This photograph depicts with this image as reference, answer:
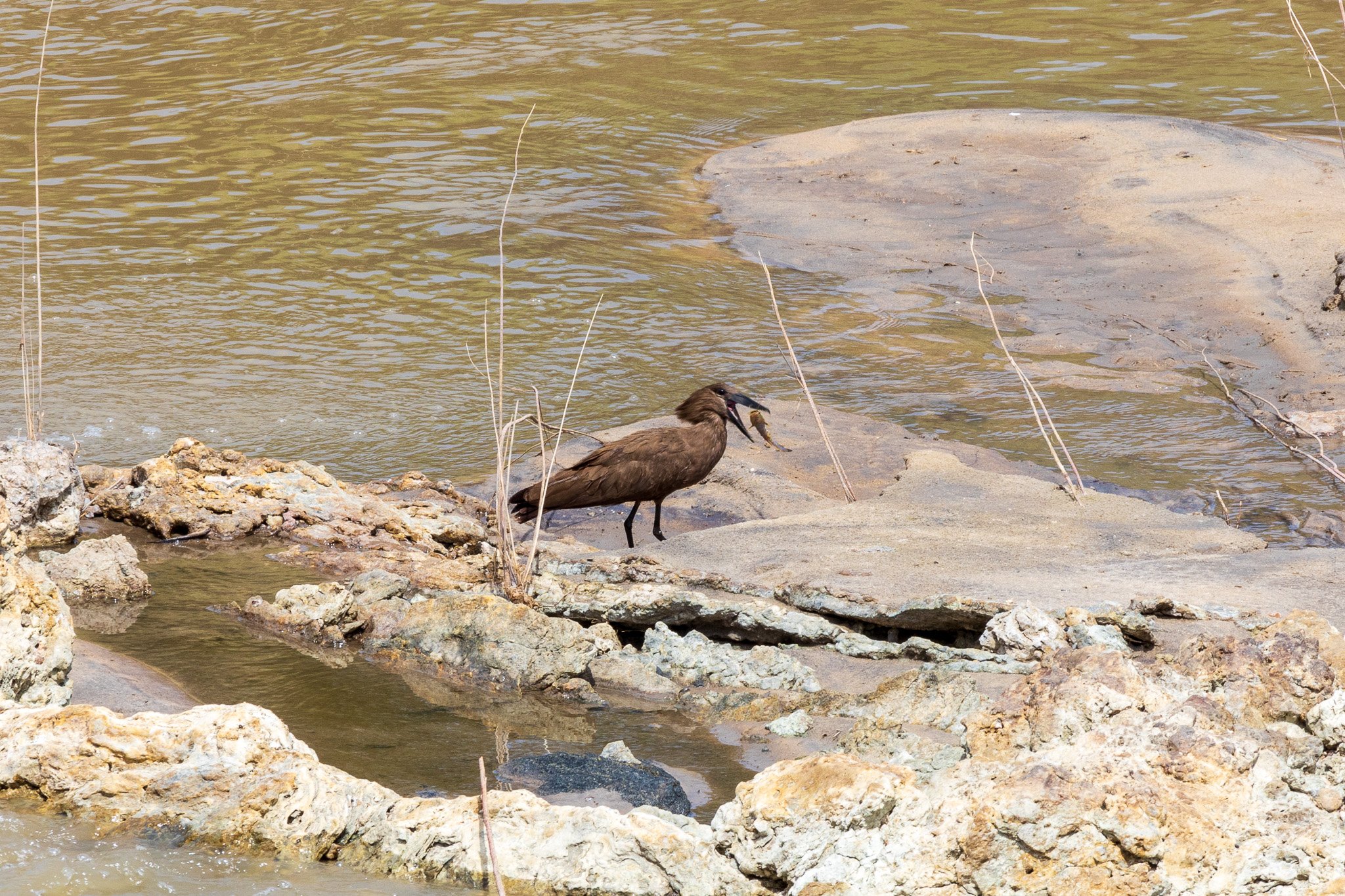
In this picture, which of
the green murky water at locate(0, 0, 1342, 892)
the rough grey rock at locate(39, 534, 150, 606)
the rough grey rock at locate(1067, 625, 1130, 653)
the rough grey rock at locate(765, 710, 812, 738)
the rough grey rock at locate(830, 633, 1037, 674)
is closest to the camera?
the rough grey rock at locate(765, 710, 812, 738)

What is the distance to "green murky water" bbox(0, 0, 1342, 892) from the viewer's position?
227 inches

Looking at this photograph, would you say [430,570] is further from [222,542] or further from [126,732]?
[126,732]

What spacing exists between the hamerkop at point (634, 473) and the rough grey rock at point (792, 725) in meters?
2.79

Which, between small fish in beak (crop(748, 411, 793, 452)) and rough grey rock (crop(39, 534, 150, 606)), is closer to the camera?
rough grey rock (crop(39, 534, 150, 606))

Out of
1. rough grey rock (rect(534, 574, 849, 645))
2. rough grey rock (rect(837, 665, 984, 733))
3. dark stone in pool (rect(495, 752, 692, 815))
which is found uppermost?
dark stone in pool (rect(495, 752, 692, 815))

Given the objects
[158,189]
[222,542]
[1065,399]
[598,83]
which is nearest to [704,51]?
[598,83]

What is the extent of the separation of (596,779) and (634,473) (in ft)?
11.3

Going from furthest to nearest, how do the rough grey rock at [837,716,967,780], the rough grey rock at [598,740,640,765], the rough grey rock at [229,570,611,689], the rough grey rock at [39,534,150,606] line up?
the rough grey rock at [39,534,150,606]
the rough grey rock at [229,570,611,689]
the rough grey rock at [598,740,640,765]
the rough grey rock at [837,716,967,780]

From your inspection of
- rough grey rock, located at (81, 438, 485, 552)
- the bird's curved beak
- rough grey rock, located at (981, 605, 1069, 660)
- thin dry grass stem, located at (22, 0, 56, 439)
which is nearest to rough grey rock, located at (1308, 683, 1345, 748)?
rough grey rock, located at (981, 605, 1069, 660)

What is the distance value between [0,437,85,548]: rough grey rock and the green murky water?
564mm

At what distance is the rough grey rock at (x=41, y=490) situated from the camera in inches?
233

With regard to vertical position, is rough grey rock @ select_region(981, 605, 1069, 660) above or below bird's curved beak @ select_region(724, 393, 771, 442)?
above

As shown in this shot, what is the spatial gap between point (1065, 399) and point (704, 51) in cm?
1186

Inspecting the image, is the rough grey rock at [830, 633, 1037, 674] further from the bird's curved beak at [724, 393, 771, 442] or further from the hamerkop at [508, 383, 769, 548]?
the bird's curved beak at [724, 393, 771, 442]
